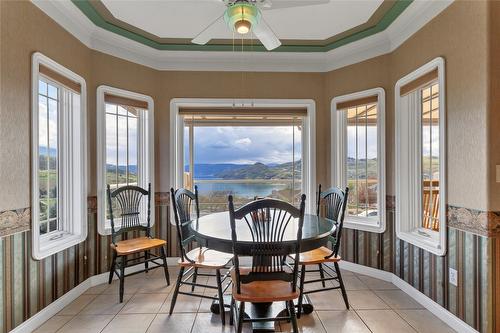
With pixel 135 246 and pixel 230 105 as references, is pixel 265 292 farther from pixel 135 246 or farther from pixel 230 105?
pixel 230 105

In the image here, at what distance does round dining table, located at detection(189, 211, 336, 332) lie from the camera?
1861mm

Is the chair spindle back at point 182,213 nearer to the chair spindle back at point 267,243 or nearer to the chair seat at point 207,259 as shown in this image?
the chair seat at point 207,259

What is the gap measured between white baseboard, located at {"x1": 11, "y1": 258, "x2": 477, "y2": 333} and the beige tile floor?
48 mm

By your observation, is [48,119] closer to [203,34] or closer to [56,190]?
[56,190]

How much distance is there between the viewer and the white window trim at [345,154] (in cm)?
304

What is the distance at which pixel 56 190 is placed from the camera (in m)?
2.66

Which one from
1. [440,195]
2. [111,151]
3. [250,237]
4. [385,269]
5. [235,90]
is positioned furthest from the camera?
[235,90]

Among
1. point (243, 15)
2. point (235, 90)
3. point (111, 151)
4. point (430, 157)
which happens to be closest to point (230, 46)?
point (235, 90)

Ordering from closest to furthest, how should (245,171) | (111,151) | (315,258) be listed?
(315,258), (111,151), (245,171)

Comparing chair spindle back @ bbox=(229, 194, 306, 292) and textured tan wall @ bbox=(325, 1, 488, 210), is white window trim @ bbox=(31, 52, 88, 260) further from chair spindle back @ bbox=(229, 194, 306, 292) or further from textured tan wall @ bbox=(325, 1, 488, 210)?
textured tan wall @ bbox=(325, 1, 488, 210)

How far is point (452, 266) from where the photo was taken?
7.02 feet

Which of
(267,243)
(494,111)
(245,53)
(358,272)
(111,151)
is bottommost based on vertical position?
(358,272)

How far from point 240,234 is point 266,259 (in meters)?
0.26

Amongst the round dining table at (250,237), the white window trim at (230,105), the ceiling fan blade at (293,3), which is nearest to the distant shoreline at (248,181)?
the white window trim at (230,105)
